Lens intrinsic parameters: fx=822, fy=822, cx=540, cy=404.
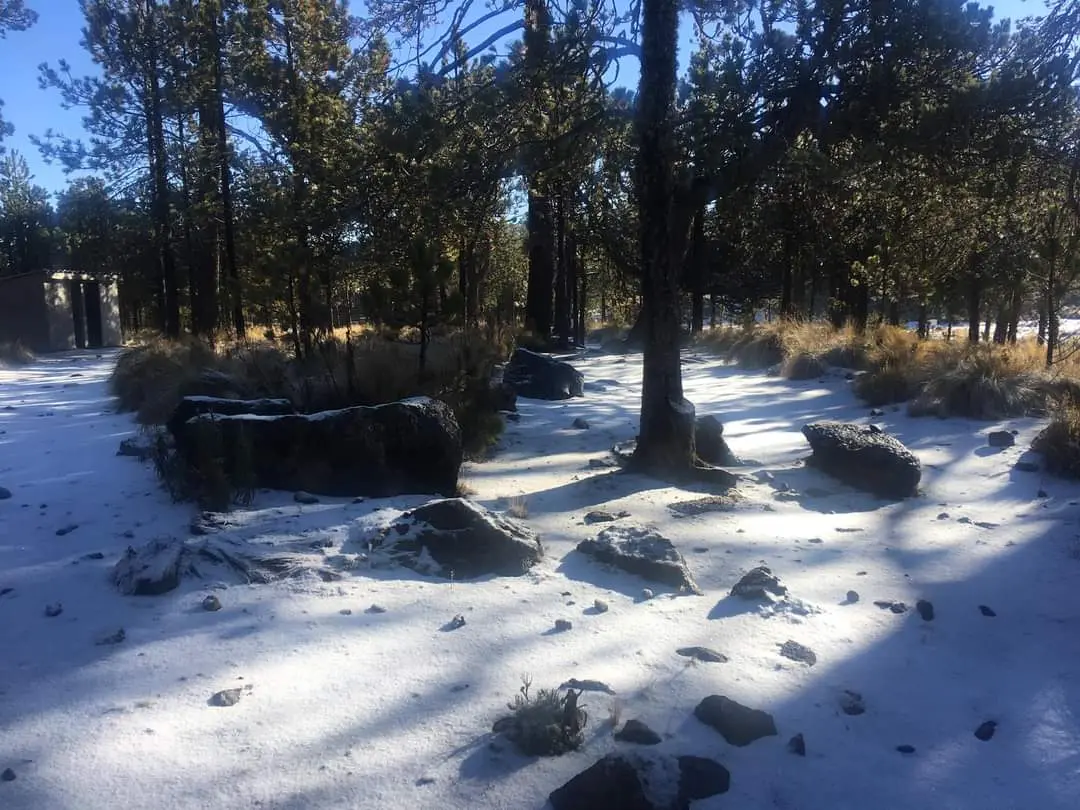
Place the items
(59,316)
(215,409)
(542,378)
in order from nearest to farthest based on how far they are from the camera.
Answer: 1. (215,409)
2. (542,378)
3. (59,316)

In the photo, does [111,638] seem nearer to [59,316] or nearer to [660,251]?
[660,251]

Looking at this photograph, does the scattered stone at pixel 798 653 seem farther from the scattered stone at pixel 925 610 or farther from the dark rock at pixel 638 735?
the dark rock at pixel 638 735

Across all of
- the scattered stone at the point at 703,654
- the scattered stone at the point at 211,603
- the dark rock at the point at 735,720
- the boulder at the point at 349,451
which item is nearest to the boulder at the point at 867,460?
the boulder at the point at 349,451

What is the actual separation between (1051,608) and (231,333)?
16.5 meters

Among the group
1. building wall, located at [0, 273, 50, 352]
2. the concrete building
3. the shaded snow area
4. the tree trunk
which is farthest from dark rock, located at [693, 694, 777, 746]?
building wall, located at [0, 273, 50, 352]

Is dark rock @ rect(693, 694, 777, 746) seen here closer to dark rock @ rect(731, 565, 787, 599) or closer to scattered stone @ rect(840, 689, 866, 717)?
scattered stone @ rect(840, 689, 866, 717)

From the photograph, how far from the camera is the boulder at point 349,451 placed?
19.2ft

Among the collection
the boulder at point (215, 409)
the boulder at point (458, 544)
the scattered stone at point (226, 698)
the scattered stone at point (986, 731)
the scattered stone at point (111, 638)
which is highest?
the boulder at point (215, 409)

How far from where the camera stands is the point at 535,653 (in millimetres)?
3613

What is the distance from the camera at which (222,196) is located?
59.5ft

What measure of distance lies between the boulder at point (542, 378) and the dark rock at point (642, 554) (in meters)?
6.52

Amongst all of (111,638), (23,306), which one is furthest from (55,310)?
(111,638)

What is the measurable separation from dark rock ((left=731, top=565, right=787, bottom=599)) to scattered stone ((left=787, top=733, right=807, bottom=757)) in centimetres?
128

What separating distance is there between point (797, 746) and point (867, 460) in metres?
3.96
